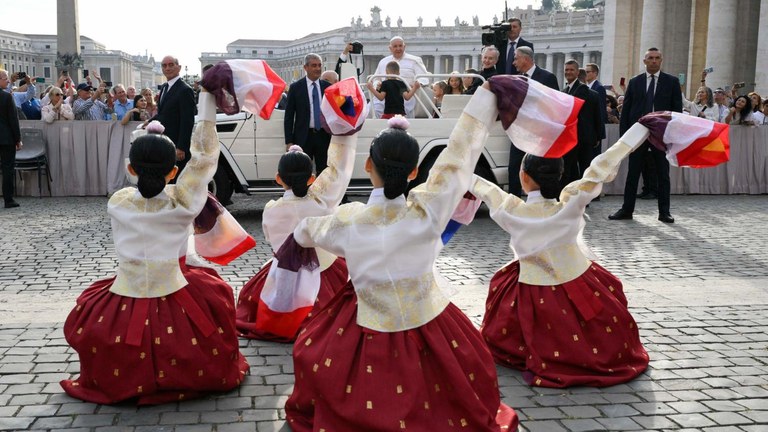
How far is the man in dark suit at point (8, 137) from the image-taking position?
1231cm

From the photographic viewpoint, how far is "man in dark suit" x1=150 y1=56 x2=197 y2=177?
923 centimetres

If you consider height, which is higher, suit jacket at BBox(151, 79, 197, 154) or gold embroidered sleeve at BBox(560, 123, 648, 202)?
suit jacket at BBox(151, 79, 197, 154)

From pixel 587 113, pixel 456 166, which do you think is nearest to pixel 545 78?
pixel 587 113

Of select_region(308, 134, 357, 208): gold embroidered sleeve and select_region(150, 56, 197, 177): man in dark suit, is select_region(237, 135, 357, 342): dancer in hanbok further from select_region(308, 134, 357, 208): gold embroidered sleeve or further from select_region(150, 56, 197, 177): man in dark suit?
select_region(150, 56, 197, 177): man in dark suit

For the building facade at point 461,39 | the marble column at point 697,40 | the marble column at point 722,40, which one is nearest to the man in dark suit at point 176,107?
the marble column at point 722,40

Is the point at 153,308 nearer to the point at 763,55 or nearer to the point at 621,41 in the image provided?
the point at 763,55

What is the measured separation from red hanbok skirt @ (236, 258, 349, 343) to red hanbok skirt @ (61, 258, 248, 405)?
36.4 inches

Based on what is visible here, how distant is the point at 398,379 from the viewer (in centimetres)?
355

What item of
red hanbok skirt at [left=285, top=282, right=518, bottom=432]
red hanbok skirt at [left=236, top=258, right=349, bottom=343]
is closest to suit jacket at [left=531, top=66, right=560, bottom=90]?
red hanbok skirt at [left=236, top=258, right=349, bottom=343]

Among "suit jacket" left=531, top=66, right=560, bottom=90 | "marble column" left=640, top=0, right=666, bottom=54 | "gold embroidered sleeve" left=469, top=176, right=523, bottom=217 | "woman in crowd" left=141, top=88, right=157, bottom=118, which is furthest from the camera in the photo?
"marble column" left=640, top=0, right=666, bottom=54

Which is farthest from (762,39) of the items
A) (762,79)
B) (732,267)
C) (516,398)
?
(516,398)

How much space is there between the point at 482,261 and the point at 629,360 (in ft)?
12.2

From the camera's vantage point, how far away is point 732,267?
330 inches

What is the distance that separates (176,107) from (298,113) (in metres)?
2.19
